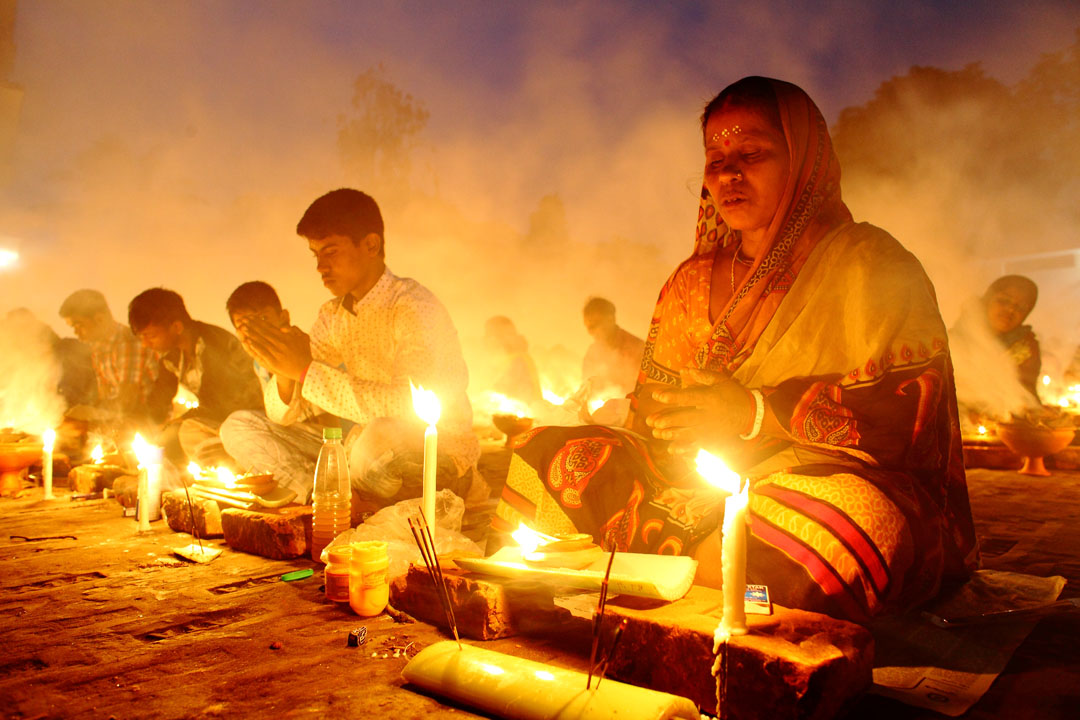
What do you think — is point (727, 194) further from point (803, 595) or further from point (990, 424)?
point (990, 424)

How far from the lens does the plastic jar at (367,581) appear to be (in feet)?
7.77

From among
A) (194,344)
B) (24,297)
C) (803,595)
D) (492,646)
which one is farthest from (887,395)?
(24,297)

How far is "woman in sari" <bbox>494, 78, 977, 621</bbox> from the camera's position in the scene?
1.91 meters

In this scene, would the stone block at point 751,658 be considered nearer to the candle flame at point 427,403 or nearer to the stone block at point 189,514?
the candle flame at point 427,403

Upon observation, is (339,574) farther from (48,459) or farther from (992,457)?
(992,457)

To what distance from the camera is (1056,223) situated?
11.9 m

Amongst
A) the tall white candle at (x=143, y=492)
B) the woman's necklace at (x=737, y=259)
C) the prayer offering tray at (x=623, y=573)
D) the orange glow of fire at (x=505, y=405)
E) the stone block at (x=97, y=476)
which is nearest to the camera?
the prayer offering tray at (x=623, y=573)

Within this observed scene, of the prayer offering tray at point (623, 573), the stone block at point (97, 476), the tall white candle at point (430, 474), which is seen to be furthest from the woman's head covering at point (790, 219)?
the stone block at point (97, 476)

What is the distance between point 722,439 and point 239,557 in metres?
2.51

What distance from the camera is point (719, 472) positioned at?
1572 millimetres

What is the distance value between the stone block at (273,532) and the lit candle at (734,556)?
7.81 feet

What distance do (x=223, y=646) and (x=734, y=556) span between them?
1.61m

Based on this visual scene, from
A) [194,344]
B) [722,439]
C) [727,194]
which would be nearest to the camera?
[722,439]

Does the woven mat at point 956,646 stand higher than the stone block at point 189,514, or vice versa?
the stone block at point 189,514
